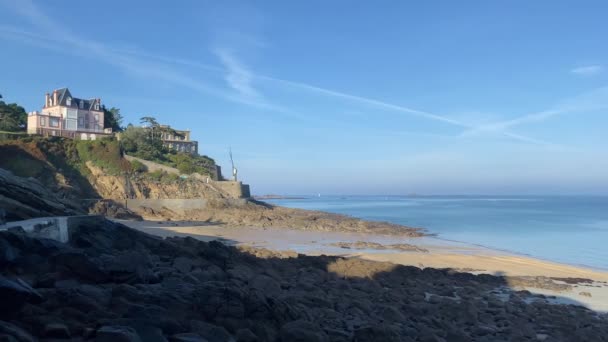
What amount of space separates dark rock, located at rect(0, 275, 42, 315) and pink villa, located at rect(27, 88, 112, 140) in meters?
47.1

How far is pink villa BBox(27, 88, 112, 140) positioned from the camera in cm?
4816

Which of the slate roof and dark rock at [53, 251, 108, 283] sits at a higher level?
the slate roof

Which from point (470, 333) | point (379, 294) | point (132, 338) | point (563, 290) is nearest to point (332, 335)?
point (132, 338)

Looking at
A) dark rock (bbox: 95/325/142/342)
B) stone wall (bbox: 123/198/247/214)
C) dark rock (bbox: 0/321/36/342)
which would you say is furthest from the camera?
Result: stone wall (bbox: 123/198/247/214)

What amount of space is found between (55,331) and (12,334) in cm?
53

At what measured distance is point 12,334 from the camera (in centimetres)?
397

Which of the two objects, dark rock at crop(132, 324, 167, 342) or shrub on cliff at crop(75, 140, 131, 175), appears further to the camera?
shrub on cliff at crop(75, 140, 131, 175)

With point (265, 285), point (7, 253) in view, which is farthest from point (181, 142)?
point (7, 253)

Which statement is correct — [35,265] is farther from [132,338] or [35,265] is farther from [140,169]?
[140,169]

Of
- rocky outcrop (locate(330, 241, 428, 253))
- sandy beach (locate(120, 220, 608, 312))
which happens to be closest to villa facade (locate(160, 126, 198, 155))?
sandy beach (locate(120, 220, 608, 312))

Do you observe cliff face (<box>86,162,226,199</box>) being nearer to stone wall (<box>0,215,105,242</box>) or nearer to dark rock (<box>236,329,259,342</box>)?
stone wall (<box>0,215,105,242</box>)

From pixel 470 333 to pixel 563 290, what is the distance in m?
8.27

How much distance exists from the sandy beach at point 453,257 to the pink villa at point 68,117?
2679cm

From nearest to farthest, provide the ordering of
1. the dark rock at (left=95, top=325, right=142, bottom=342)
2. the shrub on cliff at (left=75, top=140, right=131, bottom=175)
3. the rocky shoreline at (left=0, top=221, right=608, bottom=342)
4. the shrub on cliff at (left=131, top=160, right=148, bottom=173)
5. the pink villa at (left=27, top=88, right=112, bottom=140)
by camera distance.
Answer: the dark rock at (left=95, top=325, right=142, bottom=342), the rocky shoreline at (left=0, top=221, right=608, bottom=342), the shrub on cliff at (left=75, top=140, right=131, bottom=175), the shrub on cliff at (left=131, top=160, right=148, bottom=173), the pink villa at (left=27, top=88, right=112, bottom=140)
